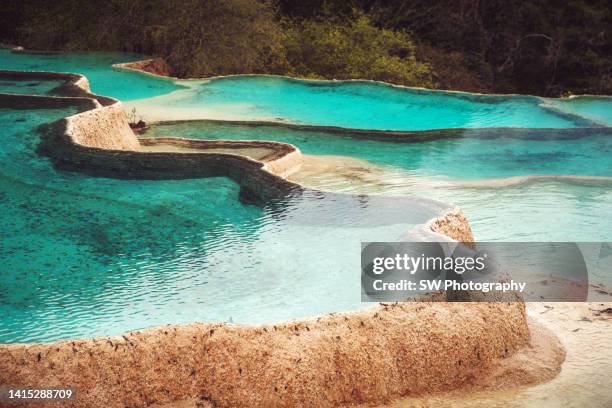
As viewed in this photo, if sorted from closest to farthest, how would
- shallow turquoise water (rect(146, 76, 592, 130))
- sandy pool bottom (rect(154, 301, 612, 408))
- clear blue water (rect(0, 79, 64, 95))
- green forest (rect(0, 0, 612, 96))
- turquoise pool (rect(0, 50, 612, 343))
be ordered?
sandy pool bottom (rect(154, 301, 612, 408)), turquoise pool (rect(0, 50, 612, 343)), clear blue water (rect(0, 79, 64, 95)), shallow turquoise water (rect(146, 76, 592, 130)), green forest (rect(0, 0, 612, 96))

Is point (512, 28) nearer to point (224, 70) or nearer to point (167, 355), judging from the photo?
point (224, 70)

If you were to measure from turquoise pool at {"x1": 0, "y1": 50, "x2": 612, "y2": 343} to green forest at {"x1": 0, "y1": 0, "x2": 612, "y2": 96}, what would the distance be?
2923 mm

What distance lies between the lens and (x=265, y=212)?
6172 mm

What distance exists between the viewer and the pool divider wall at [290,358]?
3891mm

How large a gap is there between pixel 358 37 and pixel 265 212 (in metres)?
10.3

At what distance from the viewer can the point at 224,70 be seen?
14586mm

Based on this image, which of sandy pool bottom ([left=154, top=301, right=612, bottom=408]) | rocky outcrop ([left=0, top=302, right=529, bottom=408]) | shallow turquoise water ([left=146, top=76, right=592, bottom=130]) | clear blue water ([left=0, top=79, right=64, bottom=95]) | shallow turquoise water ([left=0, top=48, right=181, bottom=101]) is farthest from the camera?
shallow turquoise water ([left=0, top=48, right=181, bottom=101])

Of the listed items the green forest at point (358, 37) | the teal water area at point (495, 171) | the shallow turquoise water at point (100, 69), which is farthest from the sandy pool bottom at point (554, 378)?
the green forest at point (358, 37)

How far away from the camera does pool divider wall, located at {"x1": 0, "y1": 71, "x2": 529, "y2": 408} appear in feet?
12.8

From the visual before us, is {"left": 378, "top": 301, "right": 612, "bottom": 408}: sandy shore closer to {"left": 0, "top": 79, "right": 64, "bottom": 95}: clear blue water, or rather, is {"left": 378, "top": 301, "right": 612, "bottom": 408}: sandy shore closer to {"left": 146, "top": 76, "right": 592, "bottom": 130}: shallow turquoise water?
{"left": 146, "top": 76, "right": 592, "bottom": 130}: shallow turquoise water

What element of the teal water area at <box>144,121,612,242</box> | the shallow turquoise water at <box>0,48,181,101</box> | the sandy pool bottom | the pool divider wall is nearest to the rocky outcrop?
the pool divider wall

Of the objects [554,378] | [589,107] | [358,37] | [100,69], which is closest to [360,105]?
[589,107]

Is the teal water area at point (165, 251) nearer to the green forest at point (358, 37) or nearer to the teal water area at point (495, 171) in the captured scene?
the teal water area at point (495, 171)

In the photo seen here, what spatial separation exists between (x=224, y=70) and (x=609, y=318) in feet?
33.8
